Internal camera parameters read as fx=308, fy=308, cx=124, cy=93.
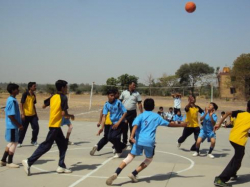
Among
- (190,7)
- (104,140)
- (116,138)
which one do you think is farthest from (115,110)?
(190,7)

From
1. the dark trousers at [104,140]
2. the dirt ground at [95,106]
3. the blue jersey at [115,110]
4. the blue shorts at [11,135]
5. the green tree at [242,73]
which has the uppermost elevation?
the green tree at [242,73]

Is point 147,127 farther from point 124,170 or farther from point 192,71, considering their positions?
point 192,71

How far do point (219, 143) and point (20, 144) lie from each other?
6.36 meters

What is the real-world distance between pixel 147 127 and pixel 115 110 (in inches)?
89.6

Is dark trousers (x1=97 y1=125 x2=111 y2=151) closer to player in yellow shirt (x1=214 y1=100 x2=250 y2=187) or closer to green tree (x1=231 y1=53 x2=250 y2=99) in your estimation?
player in yellow shirt (x1=214 y1=100 x2=250 y2=187)

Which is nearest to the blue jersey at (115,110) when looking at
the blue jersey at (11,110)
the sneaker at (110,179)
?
the blue jersey at (11,110)

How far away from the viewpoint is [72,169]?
21.4 ft

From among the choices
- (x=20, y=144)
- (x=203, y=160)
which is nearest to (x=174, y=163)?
(x=203, y=160)

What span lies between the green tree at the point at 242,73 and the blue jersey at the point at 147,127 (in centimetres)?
3580

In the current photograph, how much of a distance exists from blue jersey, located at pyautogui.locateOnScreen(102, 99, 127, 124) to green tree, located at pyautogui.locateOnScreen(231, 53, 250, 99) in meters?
34.1

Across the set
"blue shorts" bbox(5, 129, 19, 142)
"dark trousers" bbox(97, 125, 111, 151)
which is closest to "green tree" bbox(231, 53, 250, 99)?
"dark trousers" bbox(97, 125, 111, 151)

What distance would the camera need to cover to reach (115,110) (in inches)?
303

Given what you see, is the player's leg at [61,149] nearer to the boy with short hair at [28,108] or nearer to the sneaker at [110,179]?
the sneaker at [110,179]

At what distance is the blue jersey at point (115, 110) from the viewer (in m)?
7.69
